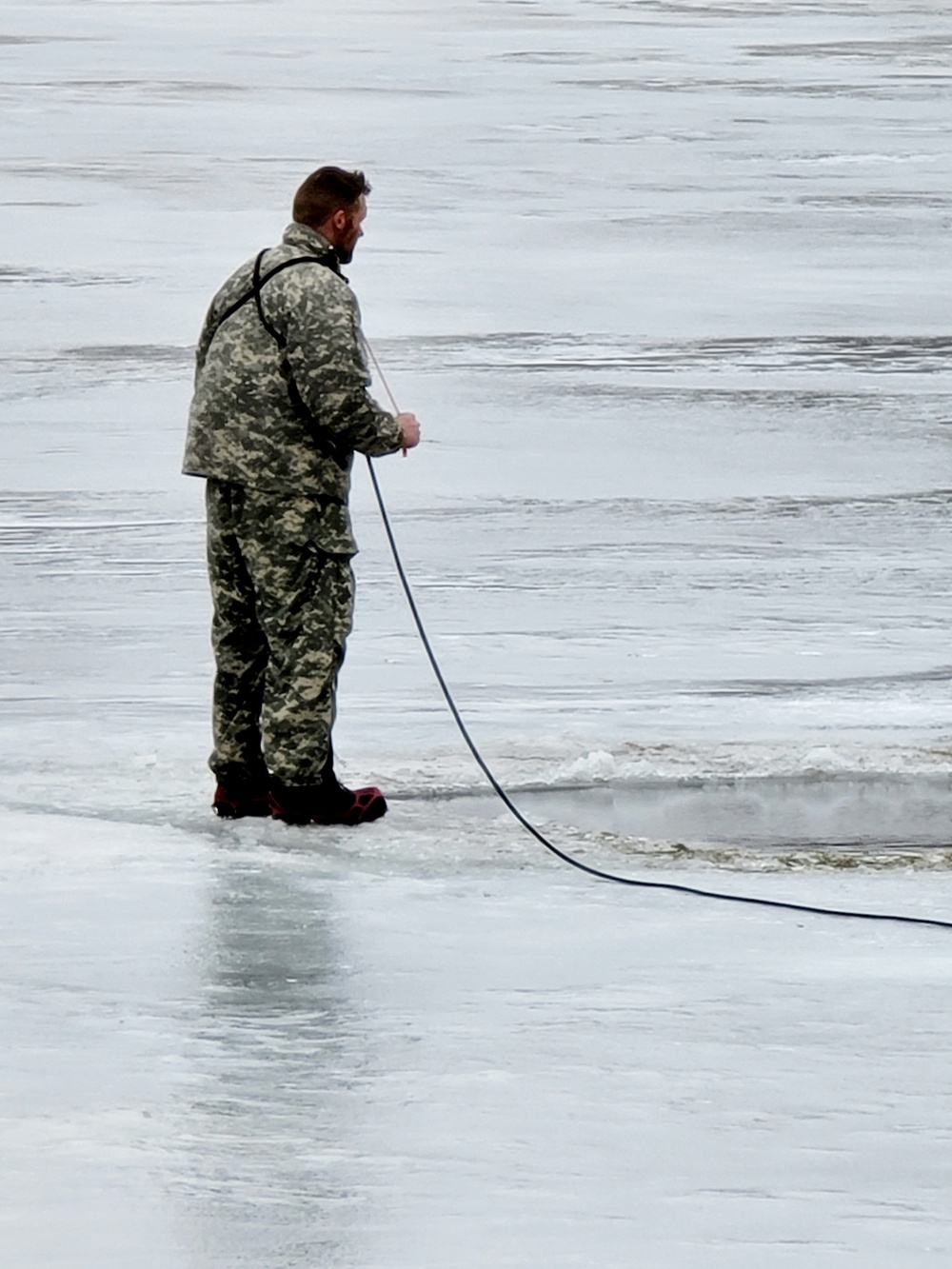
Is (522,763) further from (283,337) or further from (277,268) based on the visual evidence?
(277,268)

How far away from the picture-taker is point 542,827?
663cm

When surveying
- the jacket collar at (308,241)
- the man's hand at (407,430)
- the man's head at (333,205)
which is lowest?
the man's hand at (407,430)

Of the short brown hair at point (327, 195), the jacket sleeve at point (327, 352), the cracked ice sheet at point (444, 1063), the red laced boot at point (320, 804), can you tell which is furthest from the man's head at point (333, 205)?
the cracked ice sheet at point (444, 1063)

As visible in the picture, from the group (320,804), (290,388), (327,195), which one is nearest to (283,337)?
(290,388)

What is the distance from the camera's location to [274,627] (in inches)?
255

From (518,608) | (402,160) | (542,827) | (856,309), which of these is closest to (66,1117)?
(542,827)

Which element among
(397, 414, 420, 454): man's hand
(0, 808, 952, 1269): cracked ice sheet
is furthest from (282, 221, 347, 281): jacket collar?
(0, 808, 952, 1269): cracked ice sheet

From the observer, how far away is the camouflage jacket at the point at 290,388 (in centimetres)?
618

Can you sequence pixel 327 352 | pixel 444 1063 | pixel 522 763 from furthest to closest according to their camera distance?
pixel 522 763 → pixel 327 352 → pixel 444 1063

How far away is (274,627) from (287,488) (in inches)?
14.5

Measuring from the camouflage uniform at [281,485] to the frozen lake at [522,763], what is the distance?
0.31 m

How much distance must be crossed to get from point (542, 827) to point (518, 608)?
2.24m

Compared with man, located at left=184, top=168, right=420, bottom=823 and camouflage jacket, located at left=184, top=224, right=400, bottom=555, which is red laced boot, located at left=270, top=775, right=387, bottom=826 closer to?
man, located at left=184, top=168, right=420, bottom=823

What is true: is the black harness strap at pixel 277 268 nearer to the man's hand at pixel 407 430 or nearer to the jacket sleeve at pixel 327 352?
the jacket sleeve at pixel 327 352
